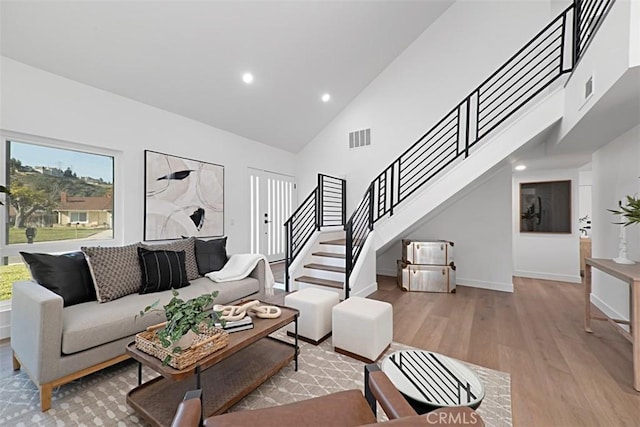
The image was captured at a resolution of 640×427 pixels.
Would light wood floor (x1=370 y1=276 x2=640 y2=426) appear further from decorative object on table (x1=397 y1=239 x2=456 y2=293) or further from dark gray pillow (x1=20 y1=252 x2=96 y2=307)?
dark gray pillow (x1=20 y1=252 x2=96 y2=307)

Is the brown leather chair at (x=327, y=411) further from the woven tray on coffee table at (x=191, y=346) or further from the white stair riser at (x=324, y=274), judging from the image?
the white stair riser at (x=324, y=274)

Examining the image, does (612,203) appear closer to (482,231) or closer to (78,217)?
(482,231)

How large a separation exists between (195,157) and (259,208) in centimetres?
173

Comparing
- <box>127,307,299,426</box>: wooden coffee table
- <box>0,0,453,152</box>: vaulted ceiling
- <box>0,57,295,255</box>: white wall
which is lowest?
<box>127,307,299,426</box>: wooden coffee table

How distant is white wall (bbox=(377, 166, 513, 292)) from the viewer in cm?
421

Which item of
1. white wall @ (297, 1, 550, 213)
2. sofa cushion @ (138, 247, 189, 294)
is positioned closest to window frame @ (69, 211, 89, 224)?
sofa cushion @ (138, 247, 189, 294)

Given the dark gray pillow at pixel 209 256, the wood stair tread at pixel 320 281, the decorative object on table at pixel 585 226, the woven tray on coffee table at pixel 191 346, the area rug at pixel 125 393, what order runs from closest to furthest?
1. the woven tray on coffee table at pixel 191 346
2. the area rug at pixel 125 393
3. the dark gray pillow at pixel 209 256
4. the wood stair tread at pixel 320 281
5. the decorative object on table at pixel 585 226

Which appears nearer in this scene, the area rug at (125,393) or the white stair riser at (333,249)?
the area rug at (125,393)

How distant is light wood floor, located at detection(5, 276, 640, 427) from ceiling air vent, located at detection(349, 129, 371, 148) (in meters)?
3.14

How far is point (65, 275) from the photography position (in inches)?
85.7

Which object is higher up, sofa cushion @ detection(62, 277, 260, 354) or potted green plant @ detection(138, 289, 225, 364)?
potted green plant @ detection(138, 289, 225, 364)

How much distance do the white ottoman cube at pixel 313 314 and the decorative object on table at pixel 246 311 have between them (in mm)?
→ 434

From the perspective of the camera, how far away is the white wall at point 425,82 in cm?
441

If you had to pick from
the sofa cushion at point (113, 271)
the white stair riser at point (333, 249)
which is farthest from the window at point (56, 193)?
the white stair riser at point (333, 249)
